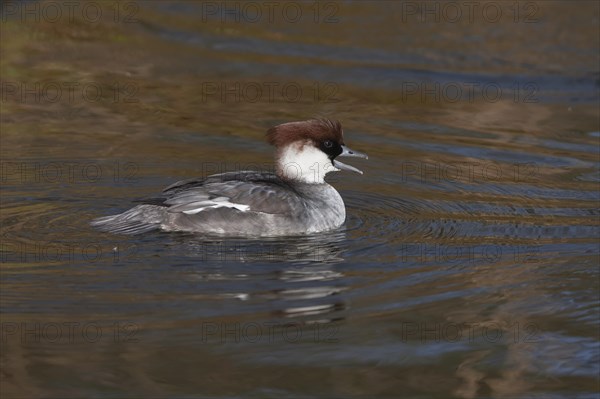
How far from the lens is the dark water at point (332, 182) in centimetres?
766

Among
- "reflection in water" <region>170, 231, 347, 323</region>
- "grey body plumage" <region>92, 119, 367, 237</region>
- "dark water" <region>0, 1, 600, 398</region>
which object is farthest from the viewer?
"grey body plumage" <region>92, 119, 367, 237</region>

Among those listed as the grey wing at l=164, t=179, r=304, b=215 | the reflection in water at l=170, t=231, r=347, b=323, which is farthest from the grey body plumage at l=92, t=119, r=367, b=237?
the reflection in water at l=170, t=231, r=347, b=323

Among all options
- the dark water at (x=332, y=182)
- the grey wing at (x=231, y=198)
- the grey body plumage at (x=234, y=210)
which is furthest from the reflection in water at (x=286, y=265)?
the grey wing at (x=231, y=198)

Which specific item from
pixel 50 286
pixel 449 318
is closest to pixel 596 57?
pixel 449 318

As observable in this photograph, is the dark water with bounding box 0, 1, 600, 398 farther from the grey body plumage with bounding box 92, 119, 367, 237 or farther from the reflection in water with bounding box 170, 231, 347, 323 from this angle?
the grey body plumage with bounding box 92, 119, 367, 237

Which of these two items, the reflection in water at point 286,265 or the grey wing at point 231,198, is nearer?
the reflection in water at point 286,265

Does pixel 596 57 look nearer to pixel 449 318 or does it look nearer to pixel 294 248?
pixel 294 248

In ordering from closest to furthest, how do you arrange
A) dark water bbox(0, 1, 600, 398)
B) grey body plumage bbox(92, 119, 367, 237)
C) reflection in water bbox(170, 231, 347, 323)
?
dark water bbox(0, 1, 600, 398)
reflection in water bbox(170, 231, 347, 323)
grey body plumage bbox(92, 119, 367, 237)

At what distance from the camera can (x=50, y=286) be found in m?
8.62

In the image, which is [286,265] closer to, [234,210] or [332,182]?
[234,210]

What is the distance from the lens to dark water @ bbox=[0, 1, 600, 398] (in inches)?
302

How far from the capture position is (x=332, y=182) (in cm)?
1230

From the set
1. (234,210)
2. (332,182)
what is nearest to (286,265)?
(234,210)

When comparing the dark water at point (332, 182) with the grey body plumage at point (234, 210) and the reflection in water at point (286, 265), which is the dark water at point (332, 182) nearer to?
the reflection in water at point (286, 265)
